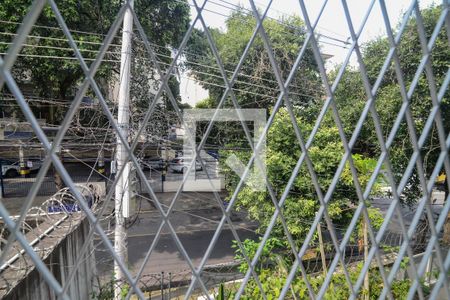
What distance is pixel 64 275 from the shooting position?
2.46 metres

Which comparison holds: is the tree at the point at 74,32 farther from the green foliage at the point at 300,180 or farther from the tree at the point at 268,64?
the green foliage at the point at 300,180

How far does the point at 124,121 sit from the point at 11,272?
5.95ft

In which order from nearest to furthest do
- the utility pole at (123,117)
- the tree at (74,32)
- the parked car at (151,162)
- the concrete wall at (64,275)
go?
the concrete wall at (64,275) → the utility pole at (123,117) → the parked car at (151,162) → the tree at (74,32)

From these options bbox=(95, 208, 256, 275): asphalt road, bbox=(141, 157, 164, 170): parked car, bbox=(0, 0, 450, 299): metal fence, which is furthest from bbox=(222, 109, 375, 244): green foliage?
bbox=(0, 0, 450, 299): metal fence

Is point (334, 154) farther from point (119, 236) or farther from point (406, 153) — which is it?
point (119, 236)

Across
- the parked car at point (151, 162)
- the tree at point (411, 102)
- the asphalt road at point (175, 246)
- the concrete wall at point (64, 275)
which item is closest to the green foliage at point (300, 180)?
the tree at point (411, 102)


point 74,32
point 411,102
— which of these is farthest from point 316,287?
point 74,32

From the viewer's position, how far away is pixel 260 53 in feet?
21.7

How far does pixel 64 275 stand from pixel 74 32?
5.52 m

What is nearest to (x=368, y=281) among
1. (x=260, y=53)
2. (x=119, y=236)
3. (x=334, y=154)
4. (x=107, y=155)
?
(x=334, y=154)

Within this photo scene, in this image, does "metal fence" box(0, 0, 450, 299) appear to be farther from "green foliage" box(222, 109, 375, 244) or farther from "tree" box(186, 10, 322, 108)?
"tree" box(186, 10, 322, 108)

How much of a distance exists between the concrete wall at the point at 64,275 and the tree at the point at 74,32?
145 inches

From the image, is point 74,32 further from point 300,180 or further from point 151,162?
point 300,180

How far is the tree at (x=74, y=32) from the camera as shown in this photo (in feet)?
19.6
